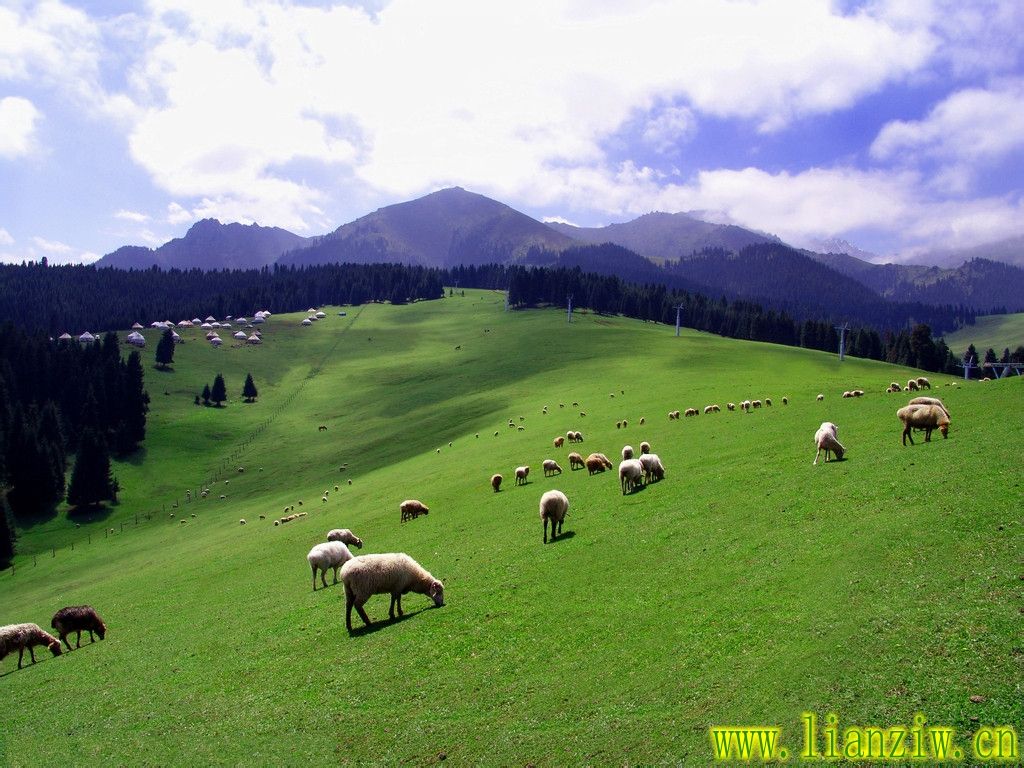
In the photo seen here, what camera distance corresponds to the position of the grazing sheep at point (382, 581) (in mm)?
20734

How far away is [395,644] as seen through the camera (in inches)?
748

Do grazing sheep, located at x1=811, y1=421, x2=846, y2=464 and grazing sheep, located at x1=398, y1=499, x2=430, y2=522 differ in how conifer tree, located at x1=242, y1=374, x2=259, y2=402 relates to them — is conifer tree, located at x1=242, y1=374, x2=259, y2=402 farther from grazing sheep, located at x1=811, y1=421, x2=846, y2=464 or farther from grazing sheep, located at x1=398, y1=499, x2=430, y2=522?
grazing sheep, located at x1=811, y1=421, x2=846, y2=464

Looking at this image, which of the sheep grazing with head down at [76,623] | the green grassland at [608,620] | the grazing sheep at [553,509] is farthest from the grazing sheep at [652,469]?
the sheep grazing with head down at [76,623]

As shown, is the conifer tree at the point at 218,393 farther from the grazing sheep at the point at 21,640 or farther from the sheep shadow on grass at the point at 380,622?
the sheep shadow on grass at the point at 380,622

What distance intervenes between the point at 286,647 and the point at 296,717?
5.56 metres

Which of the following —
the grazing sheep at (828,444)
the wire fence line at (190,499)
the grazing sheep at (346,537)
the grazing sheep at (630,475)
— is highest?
the grazing sheep at (828,444)

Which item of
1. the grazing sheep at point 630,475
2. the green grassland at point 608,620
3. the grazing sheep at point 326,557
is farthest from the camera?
the grazing sheep at point 630,475

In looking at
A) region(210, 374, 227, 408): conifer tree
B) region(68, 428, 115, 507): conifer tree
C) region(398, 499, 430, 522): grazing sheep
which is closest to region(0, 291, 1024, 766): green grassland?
region(398, 499, 430, 522): grazing sheep

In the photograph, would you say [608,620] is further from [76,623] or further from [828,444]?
[76,623]

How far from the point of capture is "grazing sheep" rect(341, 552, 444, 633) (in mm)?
20734

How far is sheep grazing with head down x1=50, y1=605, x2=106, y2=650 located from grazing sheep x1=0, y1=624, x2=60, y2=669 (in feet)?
1.66

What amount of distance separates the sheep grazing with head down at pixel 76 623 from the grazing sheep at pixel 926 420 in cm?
4002

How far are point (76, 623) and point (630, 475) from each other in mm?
28135

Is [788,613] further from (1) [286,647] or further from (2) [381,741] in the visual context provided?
(1) [286,647]
